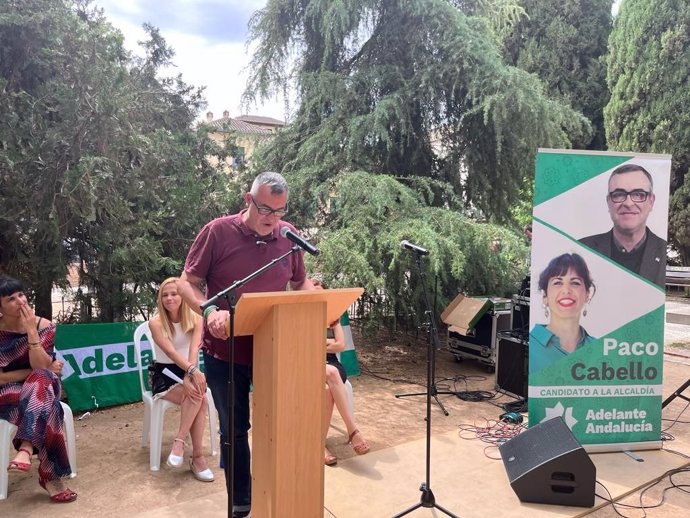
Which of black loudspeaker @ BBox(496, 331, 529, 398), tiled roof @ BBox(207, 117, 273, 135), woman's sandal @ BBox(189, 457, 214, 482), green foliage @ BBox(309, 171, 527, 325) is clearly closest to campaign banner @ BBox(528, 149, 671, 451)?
black loudspeaker @ BBox(496, 331, 529, 398)

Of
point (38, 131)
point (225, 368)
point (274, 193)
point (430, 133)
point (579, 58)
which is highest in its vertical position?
point (579, 58)

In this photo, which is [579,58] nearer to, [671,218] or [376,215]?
[671,218]

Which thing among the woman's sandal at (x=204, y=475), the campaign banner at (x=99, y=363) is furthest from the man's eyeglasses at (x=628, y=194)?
the campaign banner at (x=99, y=363)

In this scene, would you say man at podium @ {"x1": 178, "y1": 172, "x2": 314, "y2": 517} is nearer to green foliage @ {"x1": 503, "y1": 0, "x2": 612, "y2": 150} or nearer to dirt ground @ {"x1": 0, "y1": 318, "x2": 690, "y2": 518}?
dirt ground @ {"x1": 0, "y1": 318, "x2": 690, "y2": 518}

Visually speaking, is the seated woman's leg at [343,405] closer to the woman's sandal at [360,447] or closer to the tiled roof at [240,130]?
the woman's sandal at [360,447]

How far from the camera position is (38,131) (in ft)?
14.1

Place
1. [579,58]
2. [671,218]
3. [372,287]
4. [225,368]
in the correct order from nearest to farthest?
1. [225,368]
2. [372,287]
3. [671,218]
4. [579,58]

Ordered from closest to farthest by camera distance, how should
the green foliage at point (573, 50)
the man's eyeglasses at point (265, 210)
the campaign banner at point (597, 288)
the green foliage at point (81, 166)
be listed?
the man's eyeglasses at point (265, 210) → the campaign banner at point (597, 288) → the green foliage at point (81, 166) → the green foliage at point (573, 50)

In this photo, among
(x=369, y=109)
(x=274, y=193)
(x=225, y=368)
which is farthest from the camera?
(x=369, y=109)

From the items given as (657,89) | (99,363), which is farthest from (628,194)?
(657,89)

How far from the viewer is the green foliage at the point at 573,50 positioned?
1653cm

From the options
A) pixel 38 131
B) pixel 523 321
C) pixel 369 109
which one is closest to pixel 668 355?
pixel 523 321

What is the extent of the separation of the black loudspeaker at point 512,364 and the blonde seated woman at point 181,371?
308cm

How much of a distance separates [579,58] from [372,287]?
48.7ft
